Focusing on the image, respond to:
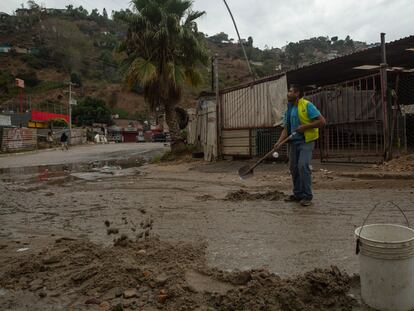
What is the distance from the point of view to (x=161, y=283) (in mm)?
2887

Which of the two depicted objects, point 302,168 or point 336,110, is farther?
point 336,110

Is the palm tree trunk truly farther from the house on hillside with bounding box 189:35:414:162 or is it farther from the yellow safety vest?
the yellow safety vest

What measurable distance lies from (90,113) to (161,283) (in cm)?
6823

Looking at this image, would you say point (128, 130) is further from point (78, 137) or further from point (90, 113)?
point (78, 137)

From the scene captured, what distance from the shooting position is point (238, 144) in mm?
13828

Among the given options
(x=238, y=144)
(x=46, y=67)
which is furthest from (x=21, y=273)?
(x=46, y=67)

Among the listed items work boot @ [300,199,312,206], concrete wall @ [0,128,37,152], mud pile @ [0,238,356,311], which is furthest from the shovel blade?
concrete wall @ [0,128,37,152]

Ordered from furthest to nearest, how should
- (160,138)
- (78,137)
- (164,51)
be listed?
1. (160,138)
2. (78,137)
3. (164,51)

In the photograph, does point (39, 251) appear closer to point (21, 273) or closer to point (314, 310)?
point (21, 273)

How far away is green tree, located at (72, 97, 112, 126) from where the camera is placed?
67.6 meters

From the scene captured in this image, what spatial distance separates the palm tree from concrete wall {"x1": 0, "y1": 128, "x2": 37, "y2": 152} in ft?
60.1

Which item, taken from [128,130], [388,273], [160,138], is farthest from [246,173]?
[128,130]

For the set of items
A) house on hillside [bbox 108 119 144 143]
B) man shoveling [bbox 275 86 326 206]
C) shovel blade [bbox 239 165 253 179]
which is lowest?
shovel blade [bbox 239 165 253 179]

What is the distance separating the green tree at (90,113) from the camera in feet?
222
